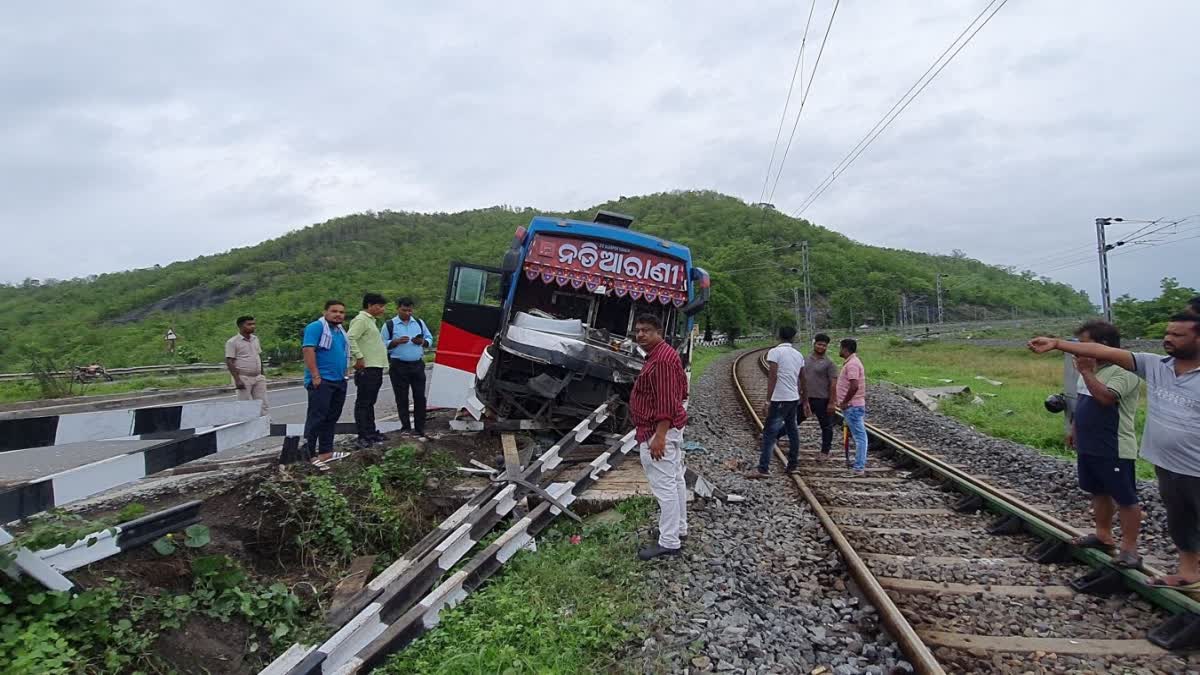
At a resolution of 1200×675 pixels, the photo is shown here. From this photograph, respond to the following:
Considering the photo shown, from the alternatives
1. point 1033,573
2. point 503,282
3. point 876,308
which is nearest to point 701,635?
point 1033,573

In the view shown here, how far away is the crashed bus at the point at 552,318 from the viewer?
7.43m

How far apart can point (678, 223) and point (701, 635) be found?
242 feet

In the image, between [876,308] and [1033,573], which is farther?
[876,308]

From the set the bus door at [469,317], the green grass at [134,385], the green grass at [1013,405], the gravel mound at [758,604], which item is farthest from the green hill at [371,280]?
the gravel mound at [758,604]

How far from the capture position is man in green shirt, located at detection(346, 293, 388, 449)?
710cm

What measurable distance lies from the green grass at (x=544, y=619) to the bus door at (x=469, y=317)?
4.09 meters

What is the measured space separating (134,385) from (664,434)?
2449 cm

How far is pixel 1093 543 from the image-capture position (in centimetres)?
438

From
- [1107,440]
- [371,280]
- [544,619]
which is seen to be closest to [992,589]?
[1107,440]

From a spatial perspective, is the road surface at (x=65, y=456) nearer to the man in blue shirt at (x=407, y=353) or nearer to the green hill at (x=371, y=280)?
the man in blue shirt at (x=407, y=353)

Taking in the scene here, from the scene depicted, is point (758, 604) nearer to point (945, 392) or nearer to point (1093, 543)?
point (1093, 543)

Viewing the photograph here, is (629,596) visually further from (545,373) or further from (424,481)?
(545,373)

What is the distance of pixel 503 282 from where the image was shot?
323 inches

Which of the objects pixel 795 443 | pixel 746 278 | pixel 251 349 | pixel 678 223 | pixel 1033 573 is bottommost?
pixel 1033 573
